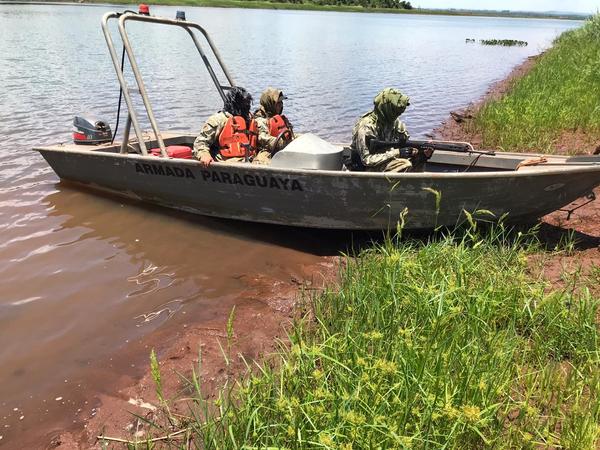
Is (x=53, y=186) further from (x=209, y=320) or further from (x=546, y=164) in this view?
(x=546, y=164)

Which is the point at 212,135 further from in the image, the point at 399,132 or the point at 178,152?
the point at 399,132

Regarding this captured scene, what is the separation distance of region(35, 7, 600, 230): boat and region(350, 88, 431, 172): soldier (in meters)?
0.26

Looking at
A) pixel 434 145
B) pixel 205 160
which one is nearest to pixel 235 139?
pixel 205 160

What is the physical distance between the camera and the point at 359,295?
341cm

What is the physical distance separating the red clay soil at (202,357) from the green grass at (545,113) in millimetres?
5806

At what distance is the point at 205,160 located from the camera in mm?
5324

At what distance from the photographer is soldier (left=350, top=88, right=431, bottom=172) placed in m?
5.06

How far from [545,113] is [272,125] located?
6233 mm

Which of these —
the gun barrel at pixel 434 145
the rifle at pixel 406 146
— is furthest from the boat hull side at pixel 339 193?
the gun barrel at pixel 434 145

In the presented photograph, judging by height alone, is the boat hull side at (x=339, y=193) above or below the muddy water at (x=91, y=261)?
above

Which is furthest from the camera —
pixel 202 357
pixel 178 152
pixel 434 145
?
pixel 178 152

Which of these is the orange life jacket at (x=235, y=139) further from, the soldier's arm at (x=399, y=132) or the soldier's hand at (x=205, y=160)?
the soldier's arm at (x=399, y=132)

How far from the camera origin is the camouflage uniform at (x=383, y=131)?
16.6ft

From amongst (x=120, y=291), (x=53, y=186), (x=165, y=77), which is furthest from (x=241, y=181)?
(x=165, y=77)
